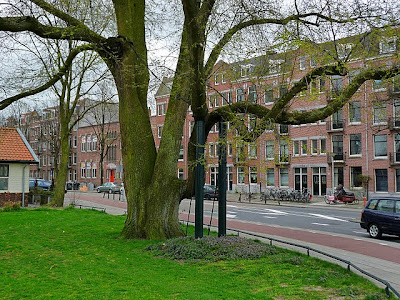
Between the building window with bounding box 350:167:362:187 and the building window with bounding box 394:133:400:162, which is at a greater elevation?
the building window with bounding box 394:133:400:162

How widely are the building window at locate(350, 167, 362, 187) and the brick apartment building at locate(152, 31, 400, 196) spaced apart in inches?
1.0

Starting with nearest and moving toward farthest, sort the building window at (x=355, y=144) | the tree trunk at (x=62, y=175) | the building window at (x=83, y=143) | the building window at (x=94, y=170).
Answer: the tree trunk at (x=62, y=175) → the building window at (x=355, y=144) → the building window at (x=94, y=170) → the building window at (x=83, y=143)

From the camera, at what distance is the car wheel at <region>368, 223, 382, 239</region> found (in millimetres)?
16875

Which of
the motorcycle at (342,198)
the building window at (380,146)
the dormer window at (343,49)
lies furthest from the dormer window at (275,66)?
the building window at (380,146)

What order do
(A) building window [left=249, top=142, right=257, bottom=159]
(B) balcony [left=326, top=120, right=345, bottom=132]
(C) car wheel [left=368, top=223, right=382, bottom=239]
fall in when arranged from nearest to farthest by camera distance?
(A) building window [left=249, top=142, right=257, bottom=159] → (C) car wheel [left=368, top=223, right=382, bottom=239] → (B) balcony [left=326, top=120, right=345, bottom=132]

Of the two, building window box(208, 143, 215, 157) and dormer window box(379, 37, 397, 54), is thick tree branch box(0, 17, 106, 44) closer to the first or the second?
building window box(208, 143, 215, 157)

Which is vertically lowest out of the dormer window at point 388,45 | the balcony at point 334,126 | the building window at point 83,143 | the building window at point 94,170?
the building window at point 94,170

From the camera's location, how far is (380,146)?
132 ft

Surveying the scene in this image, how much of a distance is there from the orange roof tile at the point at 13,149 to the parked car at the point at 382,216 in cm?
2072

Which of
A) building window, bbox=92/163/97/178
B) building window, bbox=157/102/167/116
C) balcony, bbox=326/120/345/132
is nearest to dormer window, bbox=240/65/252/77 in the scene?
balcony, bbox=326/120/345/132

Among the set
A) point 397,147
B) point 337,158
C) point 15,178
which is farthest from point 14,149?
point 397,147

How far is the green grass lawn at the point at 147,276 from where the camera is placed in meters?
7.11

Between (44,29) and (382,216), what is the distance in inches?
534

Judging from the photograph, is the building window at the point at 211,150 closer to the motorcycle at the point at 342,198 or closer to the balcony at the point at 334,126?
the motorcycle at the point at 342,198
